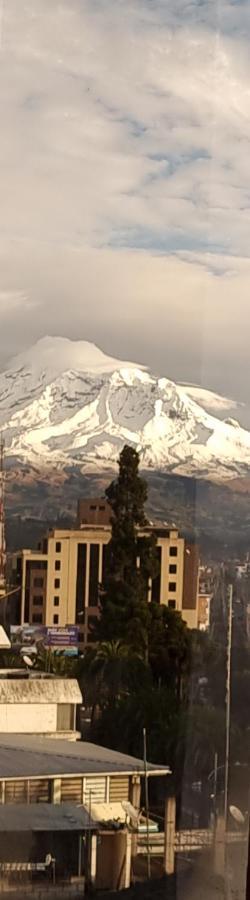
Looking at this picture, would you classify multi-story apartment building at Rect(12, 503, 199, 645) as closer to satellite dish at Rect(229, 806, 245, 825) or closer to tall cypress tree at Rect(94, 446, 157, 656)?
tall cypress tree at Rect(94, 446, 157, 656)

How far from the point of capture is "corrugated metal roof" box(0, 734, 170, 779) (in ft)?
7.34

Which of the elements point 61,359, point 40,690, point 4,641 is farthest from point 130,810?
point 61,359

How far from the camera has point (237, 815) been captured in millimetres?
2393

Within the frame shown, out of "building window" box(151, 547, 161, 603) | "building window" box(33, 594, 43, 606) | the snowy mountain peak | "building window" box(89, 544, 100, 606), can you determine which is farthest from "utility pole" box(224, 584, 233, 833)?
the snowy mountain peak

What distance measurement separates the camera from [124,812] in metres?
2.30

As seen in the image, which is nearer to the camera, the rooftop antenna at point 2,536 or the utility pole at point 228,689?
the rooftop antenna at point 2,536

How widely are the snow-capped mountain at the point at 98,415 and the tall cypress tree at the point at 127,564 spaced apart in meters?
0.05

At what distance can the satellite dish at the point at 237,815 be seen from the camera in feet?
7.84

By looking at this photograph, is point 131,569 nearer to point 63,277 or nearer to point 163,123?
point 63,277

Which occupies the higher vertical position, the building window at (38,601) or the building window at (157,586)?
the building window at (157,586)

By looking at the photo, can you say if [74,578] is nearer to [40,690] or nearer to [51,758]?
[40,690]

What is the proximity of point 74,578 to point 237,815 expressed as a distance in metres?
0.54

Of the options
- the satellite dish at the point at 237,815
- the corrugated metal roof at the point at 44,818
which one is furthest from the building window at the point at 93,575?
the satellite dish at the point at 237,815

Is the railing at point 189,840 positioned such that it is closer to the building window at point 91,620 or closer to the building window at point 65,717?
the building window at point 65,717
